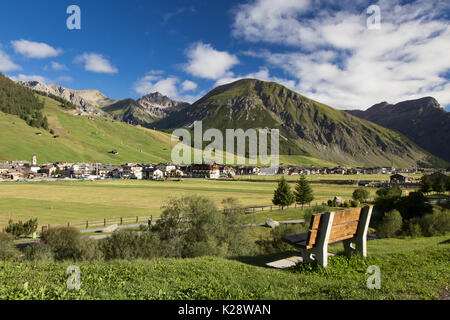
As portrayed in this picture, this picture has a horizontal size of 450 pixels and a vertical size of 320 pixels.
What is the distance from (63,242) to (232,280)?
24.4m

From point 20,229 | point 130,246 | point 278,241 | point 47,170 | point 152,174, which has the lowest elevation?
point 278,241

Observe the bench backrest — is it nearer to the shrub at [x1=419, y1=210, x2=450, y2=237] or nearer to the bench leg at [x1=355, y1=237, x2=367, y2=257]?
the bench leg at [x1=355, y1=237, x2=367, y2=257]

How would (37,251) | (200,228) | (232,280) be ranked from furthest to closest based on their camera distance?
(200,228) → (37,251) → (232,280)

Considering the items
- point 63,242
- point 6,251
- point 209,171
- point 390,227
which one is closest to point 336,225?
point 390,227

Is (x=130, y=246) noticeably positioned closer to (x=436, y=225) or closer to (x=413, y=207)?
(x=436, y=225)

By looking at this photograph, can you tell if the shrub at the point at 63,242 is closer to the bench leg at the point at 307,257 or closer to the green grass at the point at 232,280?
the green grass at the point at 232,280

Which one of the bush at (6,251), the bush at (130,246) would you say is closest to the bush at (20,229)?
the bush at (6,251)

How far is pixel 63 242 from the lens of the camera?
26.0 m

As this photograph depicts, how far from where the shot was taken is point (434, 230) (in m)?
23.4

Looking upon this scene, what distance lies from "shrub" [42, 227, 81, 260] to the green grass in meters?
14.6
